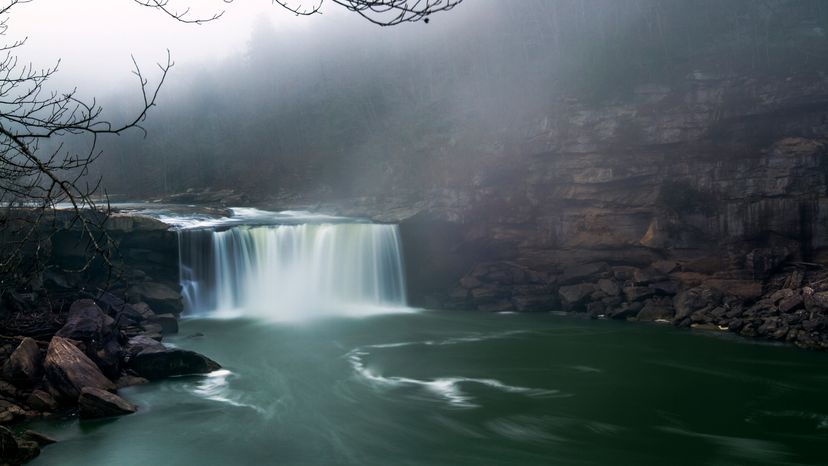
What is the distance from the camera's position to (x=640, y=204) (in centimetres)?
2470

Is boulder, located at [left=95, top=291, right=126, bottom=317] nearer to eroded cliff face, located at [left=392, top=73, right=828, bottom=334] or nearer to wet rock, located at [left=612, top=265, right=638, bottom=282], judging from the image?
eroded cliff face, located at [left=392, top=73, right=828, bottom=334]

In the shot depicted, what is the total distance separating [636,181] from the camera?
2523cm

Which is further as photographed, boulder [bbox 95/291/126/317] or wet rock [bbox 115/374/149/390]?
boulder [bbox 95/291/126/317]

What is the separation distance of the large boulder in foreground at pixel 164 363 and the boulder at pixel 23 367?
2185 millimetres

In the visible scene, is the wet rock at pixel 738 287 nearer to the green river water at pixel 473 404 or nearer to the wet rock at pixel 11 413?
the green river water at pixel 473 404

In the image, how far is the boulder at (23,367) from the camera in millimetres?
11750

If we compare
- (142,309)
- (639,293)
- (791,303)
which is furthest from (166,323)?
(791,303)

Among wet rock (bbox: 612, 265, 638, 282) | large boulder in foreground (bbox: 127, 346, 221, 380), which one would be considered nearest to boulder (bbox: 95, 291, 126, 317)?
large boulder in foreground (bbox: 127, 346, 221, 380)

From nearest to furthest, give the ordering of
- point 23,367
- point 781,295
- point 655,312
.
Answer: point 23,367
point 781,295
point 655,312

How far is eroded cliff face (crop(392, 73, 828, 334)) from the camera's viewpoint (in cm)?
2230

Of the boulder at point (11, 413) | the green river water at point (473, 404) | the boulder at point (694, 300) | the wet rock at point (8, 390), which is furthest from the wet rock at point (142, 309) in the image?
the boulder at point (694, 300)

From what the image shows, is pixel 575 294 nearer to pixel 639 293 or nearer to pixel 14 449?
pixel 639 293

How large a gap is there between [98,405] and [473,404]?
722cm

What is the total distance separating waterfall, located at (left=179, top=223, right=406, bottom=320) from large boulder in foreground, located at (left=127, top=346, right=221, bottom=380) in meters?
9.11
